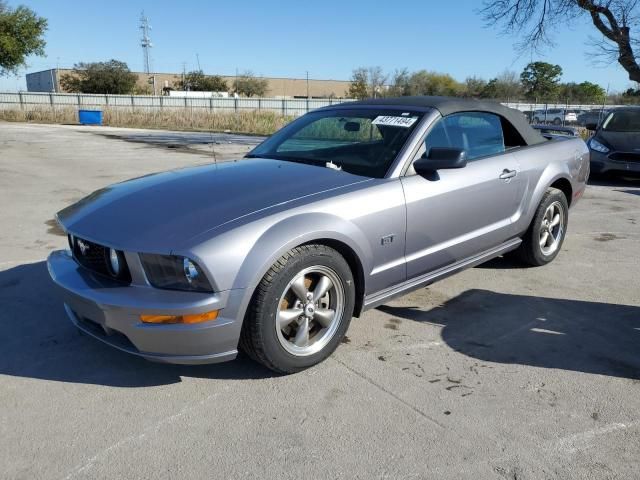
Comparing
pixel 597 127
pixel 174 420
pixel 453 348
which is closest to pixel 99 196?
pixel 174 420

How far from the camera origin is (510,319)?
3.89 metres

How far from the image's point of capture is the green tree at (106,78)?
66.0 m

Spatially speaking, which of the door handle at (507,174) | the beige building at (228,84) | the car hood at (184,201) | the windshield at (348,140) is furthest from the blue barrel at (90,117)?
the beige building at (228,84)

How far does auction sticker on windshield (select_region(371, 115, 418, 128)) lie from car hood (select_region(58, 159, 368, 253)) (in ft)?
2.01

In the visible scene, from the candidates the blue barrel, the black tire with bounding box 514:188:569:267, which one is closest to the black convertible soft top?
the black tire with bounding box 514:188:569:267

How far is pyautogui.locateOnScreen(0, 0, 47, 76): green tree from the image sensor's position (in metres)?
37.7

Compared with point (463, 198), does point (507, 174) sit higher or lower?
higher

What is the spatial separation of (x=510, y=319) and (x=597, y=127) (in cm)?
851

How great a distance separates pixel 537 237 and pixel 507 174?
0.87 meters

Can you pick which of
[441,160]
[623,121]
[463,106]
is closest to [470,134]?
[463,106]

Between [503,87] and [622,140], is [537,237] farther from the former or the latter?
[503,87]

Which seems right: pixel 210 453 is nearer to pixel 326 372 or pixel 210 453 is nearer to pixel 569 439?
pixel 326 372

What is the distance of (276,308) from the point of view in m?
2.86

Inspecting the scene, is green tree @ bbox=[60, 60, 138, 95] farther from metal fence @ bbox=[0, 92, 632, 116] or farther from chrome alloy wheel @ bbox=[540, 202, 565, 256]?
chrome alloy wheel @ bbox=[540, 202, 565, 256]
